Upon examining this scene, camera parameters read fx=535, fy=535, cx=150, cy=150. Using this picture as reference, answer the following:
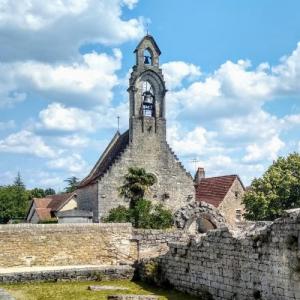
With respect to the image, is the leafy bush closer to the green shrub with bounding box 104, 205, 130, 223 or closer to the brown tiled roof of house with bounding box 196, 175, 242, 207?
the green shrub with bounding box 104, 205, 130, 223

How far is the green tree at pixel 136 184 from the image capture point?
35375 millimetres

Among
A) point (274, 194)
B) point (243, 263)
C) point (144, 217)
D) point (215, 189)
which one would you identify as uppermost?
point (215, 189)

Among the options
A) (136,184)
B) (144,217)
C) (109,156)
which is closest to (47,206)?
(109,156)

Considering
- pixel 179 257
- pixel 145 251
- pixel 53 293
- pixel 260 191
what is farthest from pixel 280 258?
pixel 260 191

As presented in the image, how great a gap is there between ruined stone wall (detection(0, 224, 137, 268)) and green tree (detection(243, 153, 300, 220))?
51.6ft

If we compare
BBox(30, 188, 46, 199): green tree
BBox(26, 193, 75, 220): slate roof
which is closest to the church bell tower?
BBox(26, 193, 75, 220): slate roof

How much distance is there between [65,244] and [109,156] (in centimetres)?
2228

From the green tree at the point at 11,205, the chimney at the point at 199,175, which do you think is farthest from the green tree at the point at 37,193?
the chimney at the point at 199,175

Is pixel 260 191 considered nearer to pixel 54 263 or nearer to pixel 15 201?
pixel 54 263

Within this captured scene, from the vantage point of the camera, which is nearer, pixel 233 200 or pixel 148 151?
pixel 148 151

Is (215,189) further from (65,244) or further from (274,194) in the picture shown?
(65,244)

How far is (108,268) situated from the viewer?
62.7 ft

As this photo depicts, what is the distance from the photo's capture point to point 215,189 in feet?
149

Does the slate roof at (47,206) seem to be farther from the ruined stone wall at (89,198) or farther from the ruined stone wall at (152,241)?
the ruined stone wall at (152,241)
